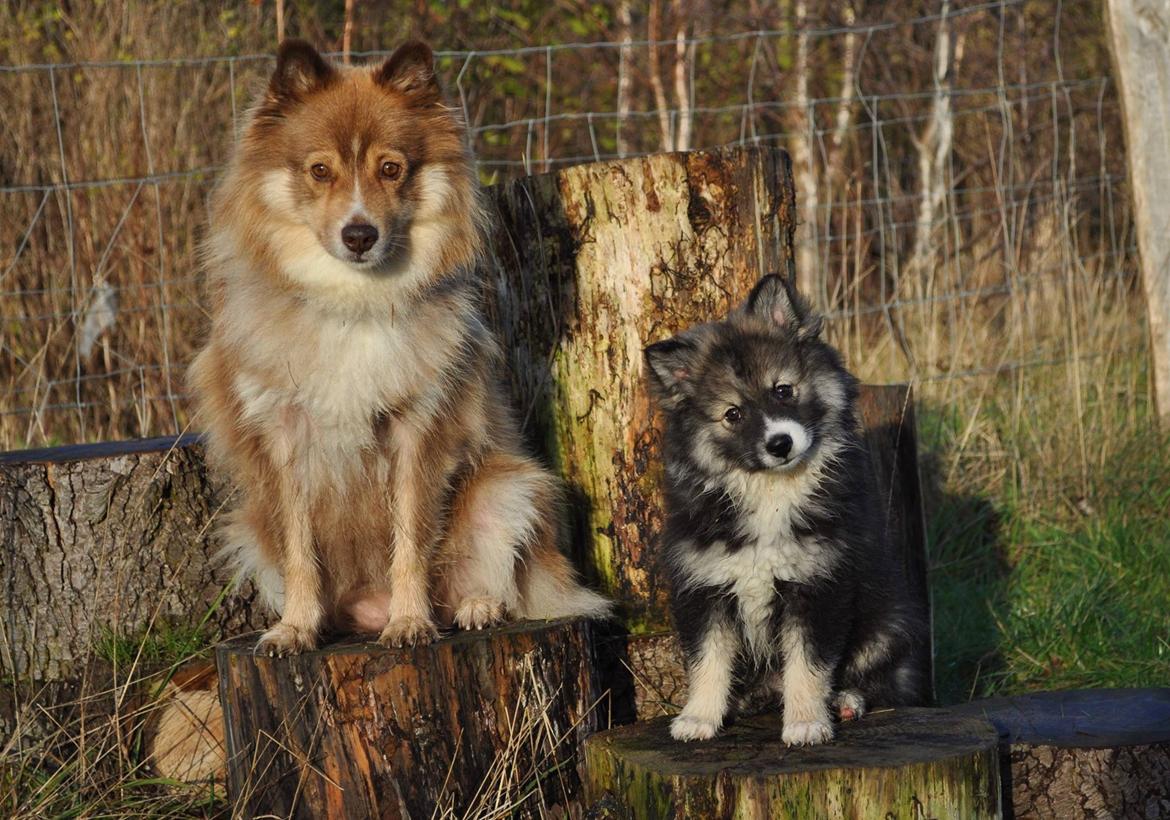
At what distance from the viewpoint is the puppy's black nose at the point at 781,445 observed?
10.8 feet

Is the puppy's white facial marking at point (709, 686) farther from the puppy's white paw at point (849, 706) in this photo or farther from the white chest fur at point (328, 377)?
the white chest fur at point (328, 377)

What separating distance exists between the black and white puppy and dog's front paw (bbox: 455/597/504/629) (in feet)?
2.17

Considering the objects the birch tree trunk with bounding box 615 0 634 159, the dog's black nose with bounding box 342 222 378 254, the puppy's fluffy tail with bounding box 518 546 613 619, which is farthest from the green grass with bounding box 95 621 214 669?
the birch tree trunk with bounding box 615 0 634 159

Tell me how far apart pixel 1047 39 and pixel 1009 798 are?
8.67m

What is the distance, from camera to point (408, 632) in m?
3.66

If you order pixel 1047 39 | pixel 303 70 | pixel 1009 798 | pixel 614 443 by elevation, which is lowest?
pixel 1009 798

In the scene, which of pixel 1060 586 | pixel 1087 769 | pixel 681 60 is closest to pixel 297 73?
pixel 1087 769

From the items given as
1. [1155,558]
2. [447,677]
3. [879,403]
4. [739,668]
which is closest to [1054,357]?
[1155,558]

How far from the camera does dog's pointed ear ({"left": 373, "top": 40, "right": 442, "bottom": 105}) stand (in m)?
3.84

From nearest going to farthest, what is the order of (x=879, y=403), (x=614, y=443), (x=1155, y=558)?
(x=614, y=443)
(x=879, y=403)
(x=1155, y=558)

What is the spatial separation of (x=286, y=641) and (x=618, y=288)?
1.54 m

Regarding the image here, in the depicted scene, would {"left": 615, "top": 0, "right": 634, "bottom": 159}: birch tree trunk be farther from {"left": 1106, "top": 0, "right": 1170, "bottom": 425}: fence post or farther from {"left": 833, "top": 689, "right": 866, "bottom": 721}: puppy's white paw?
{"left": 833, "top": 689, "right": 866, "bottom": 721}: puppy's white paw

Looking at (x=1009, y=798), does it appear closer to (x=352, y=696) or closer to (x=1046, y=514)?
(x=352, y=696)

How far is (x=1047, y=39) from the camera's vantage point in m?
10.7
